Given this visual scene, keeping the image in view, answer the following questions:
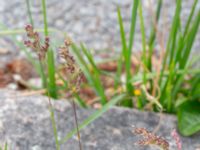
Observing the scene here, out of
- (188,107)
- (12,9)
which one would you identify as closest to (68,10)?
(12,9)

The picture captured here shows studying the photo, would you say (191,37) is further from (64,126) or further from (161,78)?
(64,126)

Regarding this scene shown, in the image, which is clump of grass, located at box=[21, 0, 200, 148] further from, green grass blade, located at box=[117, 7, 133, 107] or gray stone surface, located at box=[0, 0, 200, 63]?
gray stone surface, located at box=[0, 0, 200, 63]

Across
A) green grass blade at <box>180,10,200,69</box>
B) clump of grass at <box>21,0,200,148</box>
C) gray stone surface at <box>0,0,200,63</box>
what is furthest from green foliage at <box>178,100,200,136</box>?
gray stone surface at <box>0,0,200,63</box>

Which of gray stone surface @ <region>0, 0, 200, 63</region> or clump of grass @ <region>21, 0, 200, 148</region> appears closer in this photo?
clump of grass @ <region>21, 0, 200, 148</region>

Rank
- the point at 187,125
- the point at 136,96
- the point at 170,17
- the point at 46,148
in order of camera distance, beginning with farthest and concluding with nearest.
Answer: the point at 170,17 < the point at 136,96 < the point at 187,125 < the point at 46,148

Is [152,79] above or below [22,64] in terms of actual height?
above

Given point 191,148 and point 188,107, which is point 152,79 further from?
point 191,148

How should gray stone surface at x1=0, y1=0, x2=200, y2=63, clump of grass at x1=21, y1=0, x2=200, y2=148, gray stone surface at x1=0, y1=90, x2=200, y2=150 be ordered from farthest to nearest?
gray stone surface at x1=0, y1=0, x2=200, y2=63
clump of grass at x1=21, y1=0, x2=200, y2=148
gray stone surface at x1=0, y1=90, x2=200, y2=150
